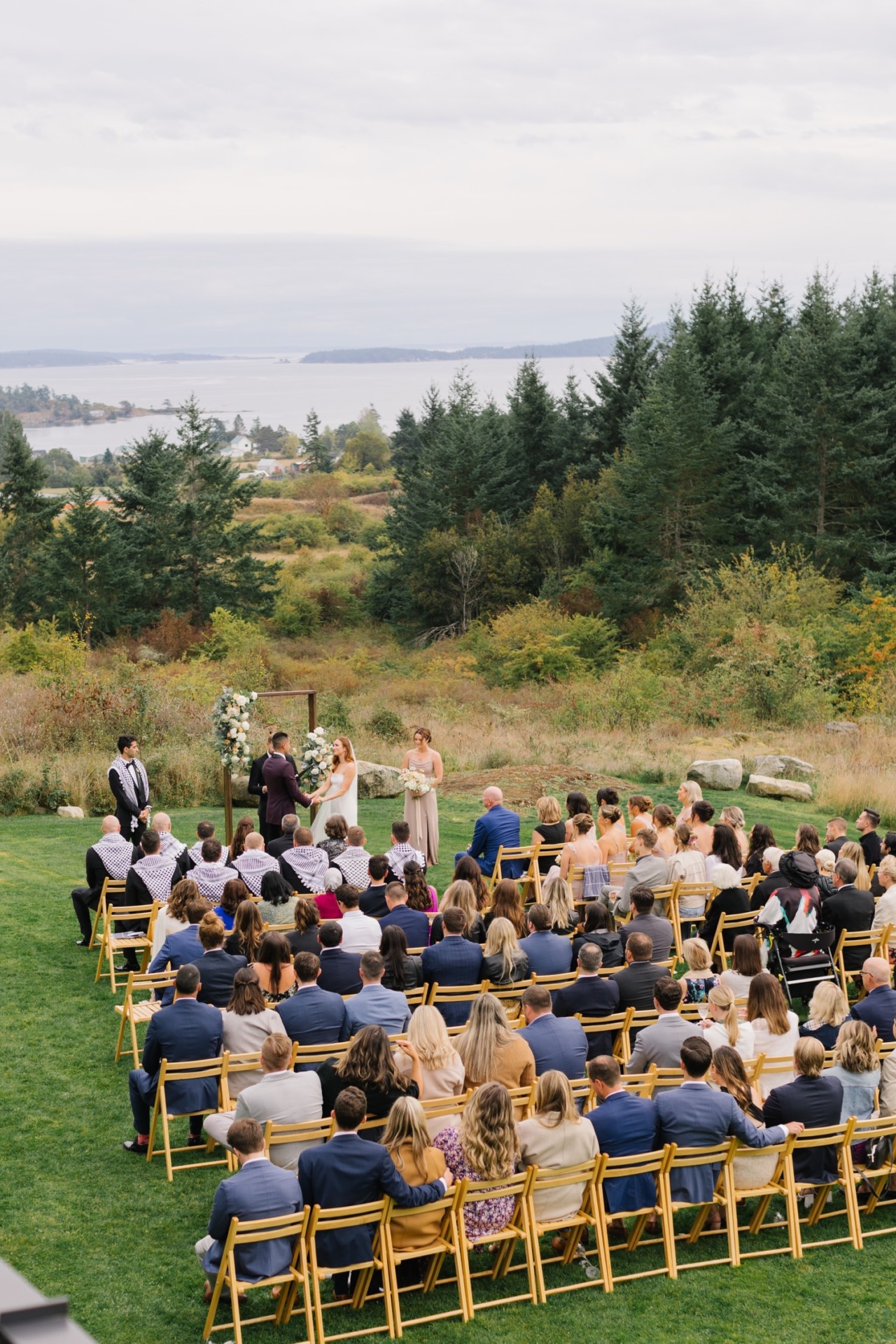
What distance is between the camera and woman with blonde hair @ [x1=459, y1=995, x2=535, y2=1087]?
7570mm

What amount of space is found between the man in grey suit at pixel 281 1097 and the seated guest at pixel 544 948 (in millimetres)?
2699

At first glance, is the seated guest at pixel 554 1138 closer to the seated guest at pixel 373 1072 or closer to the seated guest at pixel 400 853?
the seated guest at pixel 373 1072

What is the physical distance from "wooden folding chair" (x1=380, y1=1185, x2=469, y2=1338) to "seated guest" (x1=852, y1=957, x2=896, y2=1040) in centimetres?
323

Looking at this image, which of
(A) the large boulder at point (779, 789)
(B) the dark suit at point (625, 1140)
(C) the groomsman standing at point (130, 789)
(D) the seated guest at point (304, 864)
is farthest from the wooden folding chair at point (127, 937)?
(A) the large boulder at point (779, 789)

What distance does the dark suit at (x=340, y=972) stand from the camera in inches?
349

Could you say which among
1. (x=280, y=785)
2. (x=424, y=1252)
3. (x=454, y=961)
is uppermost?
(x=280, y=785)

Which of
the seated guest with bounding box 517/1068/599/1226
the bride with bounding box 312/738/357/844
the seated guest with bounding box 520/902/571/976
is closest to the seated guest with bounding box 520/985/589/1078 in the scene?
the seated guest with bounding box 517/1068/599/1226

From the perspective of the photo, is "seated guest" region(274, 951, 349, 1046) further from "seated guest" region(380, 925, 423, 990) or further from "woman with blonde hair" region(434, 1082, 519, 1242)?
"woman with blonde hair" region(434, 1082, 519, 1242)

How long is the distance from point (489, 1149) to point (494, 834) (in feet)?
21.0

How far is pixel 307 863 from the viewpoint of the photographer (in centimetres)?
1156

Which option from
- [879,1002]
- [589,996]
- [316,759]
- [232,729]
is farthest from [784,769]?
[589,996]

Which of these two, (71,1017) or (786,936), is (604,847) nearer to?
(786,936)

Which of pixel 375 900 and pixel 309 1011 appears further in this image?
pixel 375 900

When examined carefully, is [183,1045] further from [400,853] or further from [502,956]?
[400,853]
